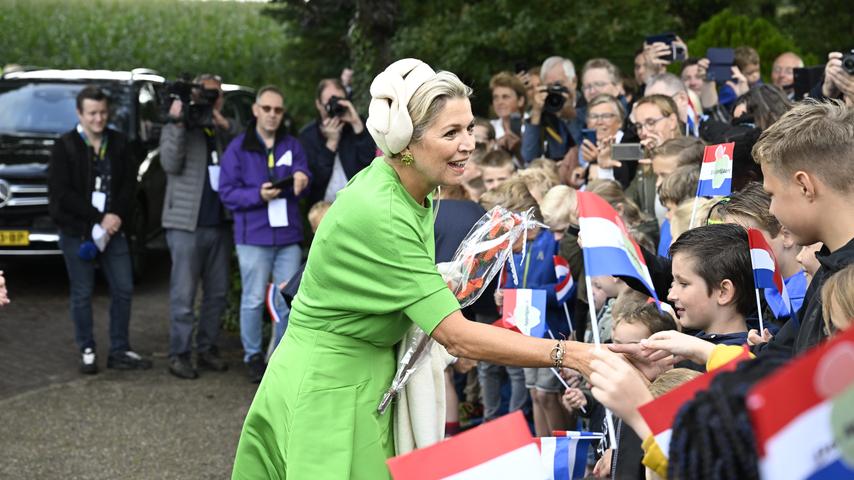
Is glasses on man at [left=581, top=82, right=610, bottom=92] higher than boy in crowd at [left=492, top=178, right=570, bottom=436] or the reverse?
higher

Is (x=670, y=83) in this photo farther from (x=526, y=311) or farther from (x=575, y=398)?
(x=526, y=311)

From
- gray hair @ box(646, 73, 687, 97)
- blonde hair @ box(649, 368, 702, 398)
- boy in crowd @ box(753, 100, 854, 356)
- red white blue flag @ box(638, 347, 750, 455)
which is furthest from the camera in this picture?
gray hair @ box(646, 73, 687, 97)

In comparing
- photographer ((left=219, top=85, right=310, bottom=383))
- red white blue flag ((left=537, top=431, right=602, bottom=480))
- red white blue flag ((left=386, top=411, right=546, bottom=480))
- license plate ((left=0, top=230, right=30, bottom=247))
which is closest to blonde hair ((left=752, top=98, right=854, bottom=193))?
red white blue flag ((left=386, top=411, right=546, bottom=480))

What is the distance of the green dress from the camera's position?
3533mm

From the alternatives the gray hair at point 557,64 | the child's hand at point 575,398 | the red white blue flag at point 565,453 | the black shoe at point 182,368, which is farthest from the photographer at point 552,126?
the red white blue flag at point 565,453

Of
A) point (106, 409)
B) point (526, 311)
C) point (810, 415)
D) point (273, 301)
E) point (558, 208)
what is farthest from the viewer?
point (273, 301)

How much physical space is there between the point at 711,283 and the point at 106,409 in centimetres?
541

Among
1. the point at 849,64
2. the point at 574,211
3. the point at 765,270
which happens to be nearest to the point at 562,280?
the point at 574,211

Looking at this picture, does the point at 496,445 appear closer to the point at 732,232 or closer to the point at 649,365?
the point at 649,365

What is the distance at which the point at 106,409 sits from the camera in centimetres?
821

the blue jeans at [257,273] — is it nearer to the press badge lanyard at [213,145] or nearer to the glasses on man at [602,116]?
the press badge lanyard at [213,145]

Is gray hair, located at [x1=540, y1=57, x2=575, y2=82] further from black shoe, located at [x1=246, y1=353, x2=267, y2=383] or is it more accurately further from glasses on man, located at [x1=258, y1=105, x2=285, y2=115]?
black shoe, located at [x1=246, y1=353, x2=267, y2=383]

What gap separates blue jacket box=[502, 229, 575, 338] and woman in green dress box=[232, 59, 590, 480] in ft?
9.13

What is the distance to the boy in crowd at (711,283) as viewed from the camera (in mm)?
4035
